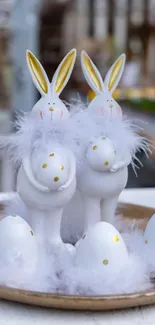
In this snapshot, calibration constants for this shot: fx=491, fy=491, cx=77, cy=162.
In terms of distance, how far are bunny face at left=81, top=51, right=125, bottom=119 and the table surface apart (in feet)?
0.73

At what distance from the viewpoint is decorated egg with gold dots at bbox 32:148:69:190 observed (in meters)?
0.48

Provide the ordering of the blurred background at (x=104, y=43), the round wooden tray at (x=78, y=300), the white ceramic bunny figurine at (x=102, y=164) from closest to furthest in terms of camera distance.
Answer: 1. the round wooden tray at (x=78, y=300)
2. the white ceramic bunny figurine at (x=102, y=164)
3. the blurred background at (x=104, y=43)

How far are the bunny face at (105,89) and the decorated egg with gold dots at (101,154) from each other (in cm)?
5

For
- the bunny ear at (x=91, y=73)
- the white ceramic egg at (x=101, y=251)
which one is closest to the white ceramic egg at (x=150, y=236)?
the white ceramic egg at (x=101, y=251)

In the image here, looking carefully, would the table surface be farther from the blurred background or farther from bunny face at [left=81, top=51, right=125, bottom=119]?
the blurred background

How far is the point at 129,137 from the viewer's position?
543 mm

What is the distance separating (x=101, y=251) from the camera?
45 centimetres

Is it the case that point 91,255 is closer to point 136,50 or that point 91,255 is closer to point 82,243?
point 82,243

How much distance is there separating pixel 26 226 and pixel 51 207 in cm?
5

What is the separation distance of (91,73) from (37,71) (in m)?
0.06

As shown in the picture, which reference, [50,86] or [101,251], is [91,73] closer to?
[50,86]

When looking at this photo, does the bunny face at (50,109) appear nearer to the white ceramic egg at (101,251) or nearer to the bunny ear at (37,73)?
the bunny ear at (37,73)

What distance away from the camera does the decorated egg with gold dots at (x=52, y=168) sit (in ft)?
1.57

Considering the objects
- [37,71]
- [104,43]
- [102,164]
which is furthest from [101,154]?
[104,43]
